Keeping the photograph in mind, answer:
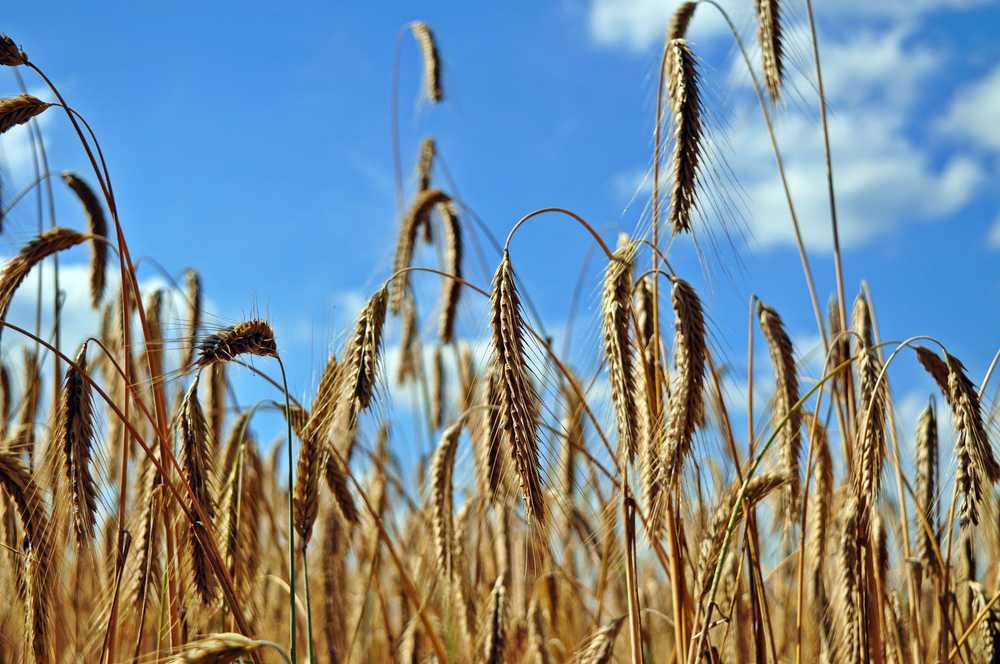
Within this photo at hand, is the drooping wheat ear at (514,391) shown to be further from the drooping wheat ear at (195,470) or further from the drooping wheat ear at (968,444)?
the drooping wheat ear at (968,444)

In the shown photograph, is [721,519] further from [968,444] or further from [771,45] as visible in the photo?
[771,45]

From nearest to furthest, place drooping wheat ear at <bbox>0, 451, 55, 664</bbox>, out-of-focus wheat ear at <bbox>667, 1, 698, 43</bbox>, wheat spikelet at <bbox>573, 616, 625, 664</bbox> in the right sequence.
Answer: drooping wheat ear at <bbox>0, 451, 55, 664</bbox>, wheat spikelet at <bbox>573, 616, 625, 664</bbox>, out-of-focus wheat ear at <bbox>667, 1, 698, 43</bbox>

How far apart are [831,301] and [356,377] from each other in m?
2.43

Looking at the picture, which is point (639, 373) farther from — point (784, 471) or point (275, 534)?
point (275, 534)

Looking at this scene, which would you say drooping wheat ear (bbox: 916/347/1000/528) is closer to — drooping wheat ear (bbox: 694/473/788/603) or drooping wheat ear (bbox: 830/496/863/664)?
drooping wheat ear (bbox: 830/496/863/664)

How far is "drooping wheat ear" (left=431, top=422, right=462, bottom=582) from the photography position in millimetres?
3107

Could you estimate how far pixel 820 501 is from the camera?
310 centimetres

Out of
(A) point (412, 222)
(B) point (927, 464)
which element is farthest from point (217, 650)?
(A) point (412, 222)

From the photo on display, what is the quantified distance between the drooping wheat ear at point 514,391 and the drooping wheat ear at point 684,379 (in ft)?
0.98

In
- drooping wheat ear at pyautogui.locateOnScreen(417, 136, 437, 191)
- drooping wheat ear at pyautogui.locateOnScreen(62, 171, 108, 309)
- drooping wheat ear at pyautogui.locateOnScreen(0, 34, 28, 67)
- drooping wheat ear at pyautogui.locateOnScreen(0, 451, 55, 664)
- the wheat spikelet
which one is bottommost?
the wheat spikelet

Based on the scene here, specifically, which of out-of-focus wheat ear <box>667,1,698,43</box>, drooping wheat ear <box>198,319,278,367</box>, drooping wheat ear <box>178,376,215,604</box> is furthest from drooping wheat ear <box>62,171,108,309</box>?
out-of-focus wheat ear <box>667,1,698,43</box>

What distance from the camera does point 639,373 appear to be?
2393mm

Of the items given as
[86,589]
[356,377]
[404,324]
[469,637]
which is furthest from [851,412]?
[86,589]

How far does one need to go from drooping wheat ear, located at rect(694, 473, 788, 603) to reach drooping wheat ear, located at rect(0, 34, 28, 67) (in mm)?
1992
